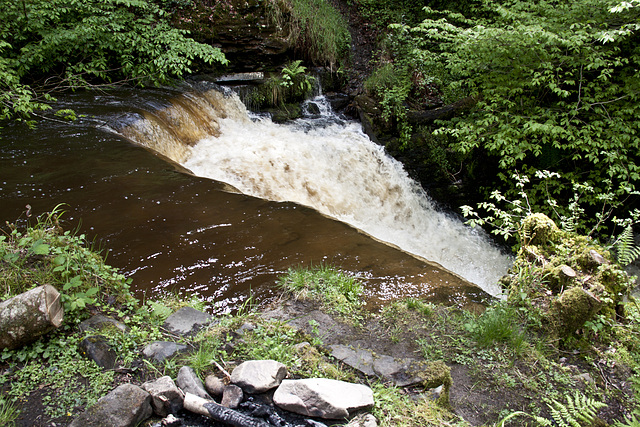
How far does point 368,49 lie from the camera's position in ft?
40.1

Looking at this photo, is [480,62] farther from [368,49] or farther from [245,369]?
[245,369]

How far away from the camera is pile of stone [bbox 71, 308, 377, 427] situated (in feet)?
→ 6.78

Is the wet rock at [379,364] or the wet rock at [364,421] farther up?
the wet rock at [364,421]

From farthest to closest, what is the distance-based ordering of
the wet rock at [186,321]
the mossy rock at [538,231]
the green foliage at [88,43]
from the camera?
the green foliage at [88,43] → the mossy rock at [538,231] → the wet rock at [186,321]

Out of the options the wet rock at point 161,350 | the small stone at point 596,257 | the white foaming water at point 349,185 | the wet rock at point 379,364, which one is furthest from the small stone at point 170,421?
the white foaming water at point 349,185

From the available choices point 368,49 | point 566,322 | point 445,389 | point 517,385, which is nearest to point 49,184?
point 445,389

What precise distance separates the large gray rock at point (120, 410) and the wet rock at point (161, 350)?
35 cm

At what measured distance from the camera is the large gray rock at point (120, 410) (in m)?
1.97

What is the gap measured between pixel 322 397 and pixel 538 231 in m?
2.95

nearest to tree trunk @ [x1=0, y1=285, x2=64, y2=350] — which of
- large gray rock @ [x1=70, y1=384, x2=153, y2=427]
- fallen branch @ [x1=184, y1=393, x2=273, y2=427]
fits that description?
large gray rock @ [x1=70, y1=384, x2=153, y2=427]

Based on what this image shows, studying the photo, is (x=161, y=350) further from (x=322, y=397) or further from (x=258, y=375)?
(x=322, y=397)

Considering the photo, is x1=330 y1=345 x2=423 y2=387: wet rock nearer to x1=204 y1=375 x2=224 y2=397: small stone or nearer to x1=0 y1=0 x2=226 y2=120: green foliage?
x1=204 y1=375 x2=224 y2=397: small stone

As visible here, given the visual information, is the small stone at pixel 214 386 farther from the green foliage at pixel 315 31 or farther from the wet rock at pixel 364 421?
the green foliage at pixel 315 31

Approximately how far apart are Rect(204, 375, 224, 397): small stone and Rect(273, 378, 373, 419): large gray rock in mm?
349
